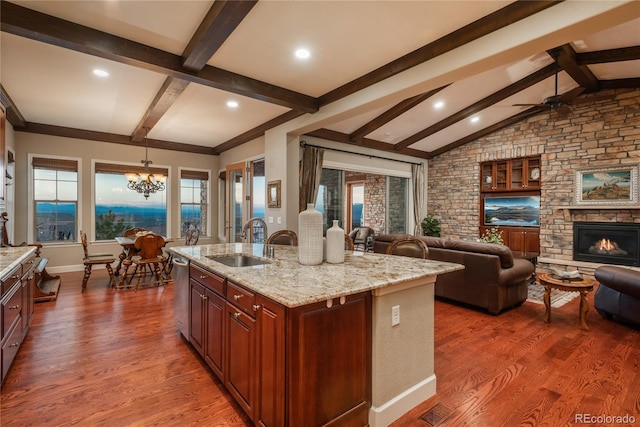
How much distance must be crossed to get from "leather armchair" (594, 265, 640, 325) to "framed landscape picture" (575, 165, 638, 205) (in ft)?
9.94

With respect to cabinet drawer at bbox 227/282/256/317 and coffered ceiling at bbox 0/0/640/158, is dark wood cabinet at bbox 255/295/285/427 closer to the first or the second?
cabinet drawer at bbox 227/282/256/317

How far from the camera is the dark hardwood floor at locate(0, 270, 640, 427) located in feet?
6.56

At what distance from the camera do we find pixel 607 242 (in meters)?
5.84

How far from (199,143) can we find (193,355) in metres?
5.62

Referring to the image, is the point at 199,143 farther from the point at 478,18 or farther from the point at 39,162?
the point at 478,18

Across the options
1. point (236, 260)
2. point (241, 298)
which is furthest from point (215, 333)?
point (236, 260)

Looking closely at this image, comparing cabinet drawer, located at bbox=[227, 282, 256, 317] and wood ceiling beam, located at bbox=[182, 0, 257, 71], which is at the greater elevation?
wood ceiling beam, located at bbox=[182, 0, 257, 71]

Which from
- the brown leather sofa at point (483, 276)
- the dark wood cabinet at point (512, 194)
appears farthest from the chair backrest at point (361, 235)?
the dark wood cabinet at point (512, 194)

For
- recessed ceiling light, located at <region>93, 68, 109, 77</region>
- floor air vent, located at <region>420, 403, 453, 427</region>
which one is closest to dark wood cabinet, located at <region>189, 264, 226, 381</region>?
floor air vent, located at <region>420, 403, 453, 427</region>

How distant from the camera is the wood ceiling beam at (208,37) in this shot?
2.41 meters

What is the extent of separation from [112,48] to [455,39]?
3.22 m

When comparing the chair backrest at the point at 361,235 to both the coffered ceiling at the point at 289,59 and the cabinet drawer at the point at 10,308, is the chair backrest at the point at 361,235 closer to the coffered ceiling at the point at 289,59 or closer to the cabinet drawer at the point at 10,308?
the coffered ceiling at the point at 289,59

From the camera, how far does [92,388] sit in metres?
2.27

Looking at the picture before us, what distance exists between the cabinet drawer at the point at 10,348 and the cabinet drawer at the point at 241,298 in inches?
70.0
